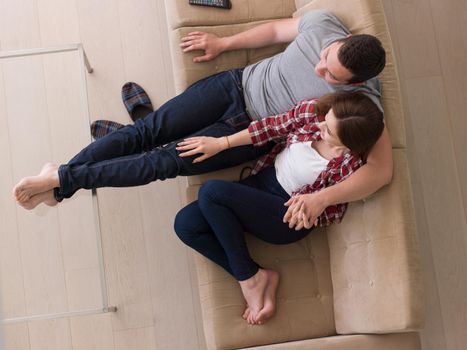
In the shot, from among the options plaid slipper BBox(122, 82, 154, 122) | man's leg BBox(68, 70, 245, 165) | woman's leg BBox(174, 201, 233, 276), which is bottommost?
woman's leg BBox(174, 201, 233, 276)

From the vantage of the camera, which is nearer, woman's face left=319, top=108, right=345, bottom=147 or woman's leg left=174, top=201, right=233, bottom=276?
woman's face left=319, top=108, right=345, bottom=147

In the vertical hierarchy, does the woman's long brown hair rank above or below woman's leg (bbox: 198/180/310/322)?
above

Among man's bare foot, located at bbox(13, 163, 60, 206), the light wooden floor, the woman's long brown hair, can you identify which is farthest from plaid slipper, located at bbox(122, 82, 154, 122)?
the woman's long brown hair

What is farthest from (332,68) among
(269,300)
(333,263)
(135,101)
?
(135,101)

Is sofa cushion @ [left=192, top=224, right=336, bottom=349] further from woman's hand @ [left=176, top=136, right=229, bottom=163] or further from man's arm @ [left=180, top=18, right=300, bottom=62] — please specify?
man's arm @ [left=180, top=18, right=300, bottom=62]

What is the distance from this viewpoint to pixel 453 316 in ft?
7.33

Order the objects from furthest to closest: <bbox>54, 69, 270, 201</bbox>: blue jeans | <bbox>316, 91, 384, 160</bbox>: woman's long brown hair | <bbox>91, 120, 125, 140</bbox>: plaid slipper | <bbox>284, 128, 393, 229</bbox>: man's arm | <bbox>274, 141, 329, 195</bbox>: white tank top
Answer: <bbox>91, 120, 125, 140</bbox>: plaid slipper, <bbox>54, 69, 270, 201</bbox>: blue jeans, <bbox>274, 141, 329, 195</bbox>: white tank top, <bbox>284, 128, 393, 229</bbox>: man's arm, <bbox>316, 91, 384, 160</bbox>: woman's long brown hair

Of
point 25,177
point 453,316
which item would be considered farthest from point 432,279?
point 25,177

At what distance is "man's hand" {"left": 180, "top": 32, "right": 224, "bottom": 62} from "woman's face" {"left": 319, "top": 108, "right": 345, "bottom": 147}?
0.56 meters

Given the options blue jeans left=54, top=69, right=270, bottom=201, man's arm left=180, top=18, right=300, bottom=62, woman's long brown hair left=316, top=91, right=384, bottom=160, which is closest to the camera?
woman's long brown hair left=316, top=91, right=384, bottom=160

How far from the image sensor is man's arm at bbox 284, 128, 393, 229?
1.55 m

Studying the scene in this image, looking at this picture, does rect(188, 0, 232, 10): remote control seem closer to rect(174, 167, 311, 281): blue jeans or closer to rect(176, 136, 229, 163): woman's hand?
rect(176, 136, 229, 163): woman's hand

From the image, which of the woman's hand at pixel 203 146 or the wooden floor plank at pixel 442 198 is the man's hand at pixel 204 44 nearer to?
the woman's hand at pixel 203 146

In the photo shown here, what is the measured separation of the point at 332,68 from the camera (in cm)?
153
